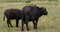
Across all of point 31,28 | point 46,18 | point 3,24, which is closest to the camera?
point 31,28

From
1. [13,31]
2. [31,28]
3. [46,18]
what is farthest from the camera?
[46,18]

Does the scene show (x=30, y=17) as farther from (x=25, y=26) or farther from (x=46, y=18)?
(x=46, y=18)

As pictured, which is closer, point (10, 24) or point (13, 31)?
point (13, 31)

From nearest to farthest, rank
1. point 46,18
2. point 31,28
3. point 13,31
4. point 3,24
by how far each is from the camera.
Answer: point 13,31, point 31,28, point 3,24, point 46,18

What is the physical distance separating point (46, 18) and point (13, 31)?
445cm

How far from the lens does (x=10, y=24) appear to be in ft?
47.8

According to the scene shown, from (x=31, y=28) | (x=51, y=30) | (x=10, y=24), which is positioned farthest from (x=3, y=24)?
(x=51, y=30)

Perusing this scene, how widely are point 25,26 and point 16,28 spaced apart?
0.59 metres

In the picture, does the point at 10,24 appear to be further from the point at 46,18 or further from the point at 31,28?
the point at 46,18

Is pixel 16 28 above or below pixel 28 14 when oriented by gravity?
below

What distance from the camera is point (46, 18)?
17312 mm

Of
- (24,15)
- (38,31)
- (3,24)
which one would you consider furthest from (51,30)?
(3,24)

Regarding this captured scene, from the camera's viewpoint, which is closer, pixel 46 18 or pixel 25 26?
pixel 25 26

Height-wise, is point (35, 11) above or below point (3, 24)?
above
